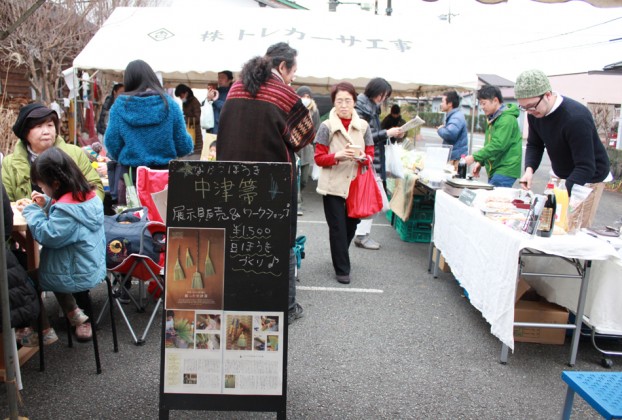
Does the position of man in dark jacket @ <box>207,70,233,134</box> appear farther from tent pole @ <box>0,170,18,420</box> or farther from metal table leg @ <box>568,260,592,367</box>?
tent pole @ <box>0,170,18,420</box>

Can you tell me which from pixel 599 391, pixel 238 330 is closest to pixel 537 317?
pixel 599 391

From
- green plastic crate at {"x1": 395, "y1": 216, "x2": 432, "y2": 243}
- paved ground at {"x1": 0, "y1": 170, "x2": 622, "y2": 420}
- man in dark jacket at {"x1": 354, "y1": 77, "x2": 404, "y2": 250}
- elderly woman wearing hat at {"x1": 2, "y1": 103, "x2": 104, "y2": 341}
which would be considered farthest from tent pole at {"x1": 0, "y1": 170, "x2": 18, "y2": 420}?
green plastic crate at {"x1": 395, "y1": 216, "x2": 432, "y2": 243}

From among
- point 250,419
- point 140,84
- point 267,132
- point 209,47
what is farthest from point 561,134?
point 209,47

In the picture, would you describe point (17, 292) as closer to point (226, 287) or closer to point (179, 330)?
point (179, 330)

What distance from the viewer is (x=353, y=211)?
4.96m

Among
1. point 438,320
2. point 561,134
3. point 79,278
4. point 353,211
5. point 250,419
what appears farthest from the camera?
point 353,211

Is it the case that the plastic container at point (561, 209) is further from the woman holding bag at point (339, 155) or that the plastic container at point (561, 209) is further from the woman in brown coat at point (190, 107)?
the woman in brown coat at point (190, 107)

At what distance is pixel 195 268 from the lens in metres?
2.34

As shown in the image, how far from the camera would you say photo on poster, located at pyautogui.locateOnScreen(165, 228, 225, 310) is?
233cm

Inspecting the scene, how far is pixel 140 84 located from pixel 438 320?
3.23 metres

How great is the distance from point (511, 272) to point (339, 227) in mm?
1867

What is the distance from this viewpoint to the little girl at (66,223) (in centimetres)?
306

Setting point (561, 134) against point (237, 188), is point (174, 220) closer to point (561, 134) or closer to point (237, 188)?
point (237, 188)

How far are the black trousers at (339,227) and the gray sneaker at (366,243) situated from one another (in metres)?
1.37
